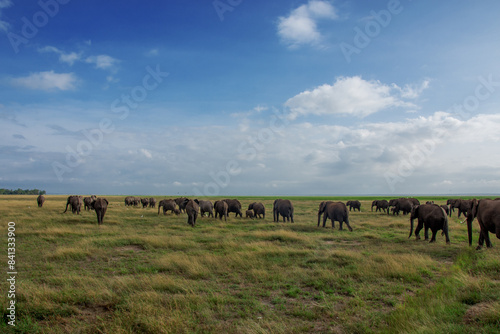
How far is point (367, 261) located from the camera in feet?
33.8

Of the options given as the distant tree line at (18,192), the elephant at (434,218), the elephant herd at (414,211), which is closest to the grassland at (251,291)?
the elephant herd at (414,211)

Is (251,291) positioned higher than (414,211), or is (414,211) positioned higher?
(414,211)

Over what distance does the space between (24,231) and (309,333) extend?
18182 millimetres

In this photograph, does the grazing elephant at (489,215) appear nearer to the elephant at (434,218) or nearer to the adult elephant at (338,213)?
the elephant at (434,218)

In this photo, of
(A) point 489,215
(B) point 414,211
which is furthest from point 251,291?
(B) point 414,211

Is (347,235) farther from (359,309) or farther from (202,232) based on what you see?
(359,309)

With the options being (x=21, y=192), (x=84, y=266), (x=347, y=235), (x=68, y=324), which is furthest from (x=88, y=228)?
(x=21, y=192)

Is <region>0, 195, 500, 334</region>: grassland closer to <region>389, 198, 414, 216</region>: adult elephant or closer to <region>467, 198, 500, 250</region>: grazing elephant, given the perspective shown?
<region>467, 198, 500, 250</region>: grazing elephant

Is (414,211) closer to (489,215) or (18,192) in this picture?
(489,215)

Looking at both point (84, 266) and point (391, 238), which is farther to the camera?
point (391, 238)

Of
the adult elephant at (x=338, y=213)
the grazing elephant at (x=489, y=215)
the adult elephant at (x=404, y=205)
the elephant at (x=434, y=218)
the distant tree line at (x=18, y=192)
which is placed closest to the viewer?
the grazing elephant at (x=489, y=215)

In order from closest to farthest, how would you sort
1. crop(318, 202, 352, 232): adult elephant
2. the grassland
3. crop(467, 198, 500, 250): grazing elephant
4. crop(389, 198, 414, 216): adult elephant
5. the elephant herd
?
the grassland
crop(467, 198, 500, 250): grazing elephant
the elephant herd
crop(318, 202, 352, 232): adult elephant
crop(389, 198, 414, 216): adult elephant

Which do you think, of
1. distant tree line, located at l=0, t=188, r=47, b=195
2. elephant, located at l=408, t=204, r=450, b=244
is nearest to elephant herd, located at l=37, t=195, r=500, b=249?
elephant, located at l=408, t=204, r=450, b=244

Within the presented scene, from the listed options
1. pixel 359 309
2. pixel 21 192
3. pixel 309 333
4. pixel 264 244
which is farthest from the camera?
pixel 21 192
